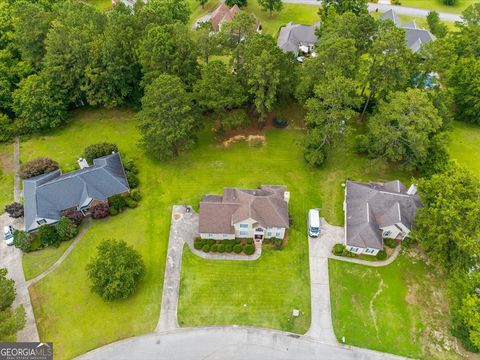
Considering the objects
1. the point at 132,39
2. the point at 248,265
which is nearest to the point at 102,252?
the point at 248,265

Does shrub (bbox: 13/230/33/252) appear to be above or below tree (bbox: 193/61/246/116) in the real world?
below

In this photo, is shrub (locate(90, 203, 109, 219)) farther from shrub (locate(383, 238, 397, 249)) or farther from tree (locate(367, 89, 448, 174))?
tree (locate(367, 89, 448, 174))

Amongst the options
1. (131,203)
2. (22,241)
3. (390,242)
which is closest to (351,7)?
(390,242)

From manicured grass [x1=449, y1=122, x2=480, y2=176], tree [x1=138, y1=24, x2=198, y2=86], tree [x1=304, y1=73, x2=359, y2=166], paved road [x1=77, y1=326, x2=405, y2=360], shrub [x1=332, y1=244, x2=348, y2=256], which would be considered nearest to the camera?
paved road [x1=77, y1=326, x2=405, y2=360]

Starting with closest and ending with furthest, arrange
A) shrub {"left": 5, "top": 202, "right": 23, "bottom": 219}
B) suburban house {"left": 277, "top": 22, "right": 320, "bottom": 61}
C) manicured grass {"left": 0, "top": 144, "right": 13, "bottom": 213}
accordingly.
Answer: shrub {"left": 5, "top": 202, "right": 23, "bottom": 219} < manicured grass {"left": 0, "top": 144, "right": 13, "bottom": 213} < suburban house {"left": 277, "top": 22, "right": 320, "bottom": 61}

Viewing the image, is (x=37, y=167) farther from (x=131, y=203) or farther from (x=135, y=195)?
(x=131, y=203)

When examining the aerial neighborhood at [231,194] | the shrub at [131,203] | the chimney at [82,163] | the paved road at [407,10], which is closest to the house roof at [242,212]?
the aerial neighborhood at [231,194]

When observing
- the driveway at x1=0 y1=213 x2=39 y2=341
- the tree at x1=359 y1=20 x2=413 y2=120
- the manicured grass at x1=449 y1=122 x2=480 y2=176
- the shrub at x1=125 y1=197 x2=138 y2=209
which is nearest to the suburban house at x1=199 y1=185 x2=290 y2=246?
the shrub at x1=125 y1=197 x2=138 y2=209
